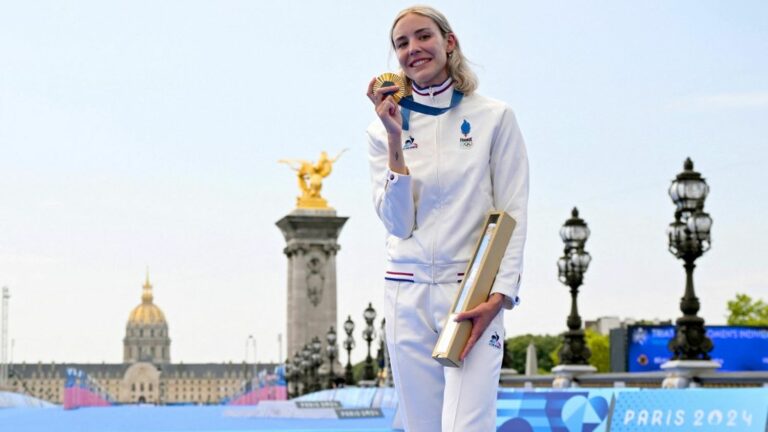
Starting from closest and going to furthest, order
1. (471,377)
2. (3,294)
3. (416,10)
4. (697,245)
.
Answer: (471,377), (416,10), (697,245), (3,294)

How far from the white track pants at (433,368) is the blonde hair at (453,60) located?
2.65 feet

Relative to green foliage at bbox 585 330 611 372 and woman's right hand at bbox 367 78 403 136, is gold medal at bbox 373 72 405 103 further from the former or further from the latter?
green foliage at bbox 585 330 611 372

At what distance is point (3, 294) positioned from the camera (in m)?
119

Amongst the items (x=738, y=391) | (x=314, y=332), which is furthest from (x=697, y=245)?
(x=314, y=332)

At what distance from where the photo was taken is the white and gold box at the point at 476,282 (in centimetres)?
541

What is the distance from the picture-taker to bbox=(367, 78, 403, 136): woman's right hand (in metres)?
5.67

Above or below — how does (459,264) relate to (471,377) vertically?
above

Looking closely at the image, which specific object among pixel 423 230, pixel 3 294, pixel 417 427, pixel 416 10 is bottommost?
pixel 417 427

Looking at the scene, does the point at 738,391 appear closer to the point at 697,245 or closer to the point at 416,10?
the point at 416,10

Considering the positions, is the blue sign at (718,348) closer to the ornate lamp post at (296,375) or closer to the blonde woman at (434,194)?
the blonde woman at (434,194)

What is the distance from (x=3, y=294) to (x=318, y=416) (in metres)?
86.4

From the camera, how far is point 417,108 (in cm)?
589

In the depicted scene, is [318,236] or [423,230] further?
[318,236]

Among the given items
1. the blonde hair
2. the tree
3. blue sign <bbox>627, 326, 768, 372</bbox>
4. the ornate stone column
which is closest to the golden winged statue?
the ornate stone column
